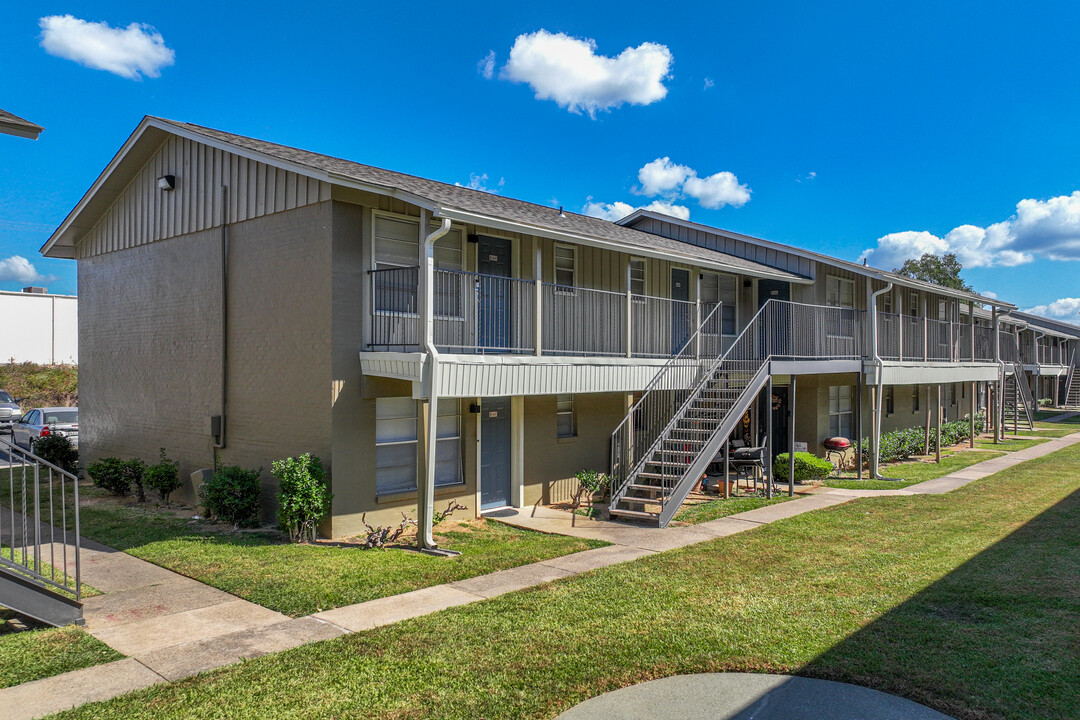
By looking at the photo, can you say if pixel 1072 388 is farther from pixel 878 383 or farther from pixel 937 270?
pixel 878 383

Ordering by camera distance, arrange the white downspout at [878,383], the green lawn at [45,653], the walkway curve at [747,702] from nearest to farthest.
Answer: the walkway curve at [747,702] < the green lawn at [45,653] < the white downspout at [878,383]

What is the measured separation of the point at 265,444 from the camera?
11547 mm

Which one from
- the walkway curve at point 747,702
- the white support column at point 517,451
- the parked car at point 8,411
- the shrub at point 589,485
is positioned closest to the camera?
the walkway curve at point 747,702

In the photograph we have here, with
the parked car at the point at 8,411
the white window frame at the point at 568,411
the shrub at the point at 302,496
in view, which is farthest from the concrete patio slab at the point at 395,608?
the parked car at the point at 8,411

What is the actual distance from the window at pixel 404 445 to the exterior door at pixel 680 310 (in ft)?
18.7

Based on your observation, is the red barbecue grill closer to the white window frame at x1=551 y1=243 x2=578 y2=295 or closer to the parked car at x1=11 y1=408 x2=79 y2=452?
the white window frame at x1=551 y1=243 x2=578 y2=295

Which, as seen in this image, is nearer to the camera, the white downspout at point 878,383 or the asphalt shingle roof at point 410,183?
the asphalt shingle roof at point 410,183

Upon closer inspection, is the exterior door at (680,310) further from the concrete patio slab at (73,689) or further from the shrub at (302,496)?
the concrete patio slab at (73,689)

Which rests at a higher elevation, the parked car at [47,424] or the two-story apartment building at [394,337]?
the two-story apartment building at [394,337]

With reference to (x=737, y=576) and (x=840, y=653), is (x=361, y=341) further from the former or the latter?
(x=840, y=653)

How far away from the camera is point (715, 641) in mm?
6227

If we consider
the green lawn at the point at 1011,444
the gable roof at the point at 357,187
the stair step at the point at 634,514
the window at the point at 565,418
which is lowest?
the green lawn at the point at 1011,444

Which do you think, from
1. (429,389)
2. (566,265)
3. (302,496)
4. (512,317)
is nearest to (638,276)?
(566,265)

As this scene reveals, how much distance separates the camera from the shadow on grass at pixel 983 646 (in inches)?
203
